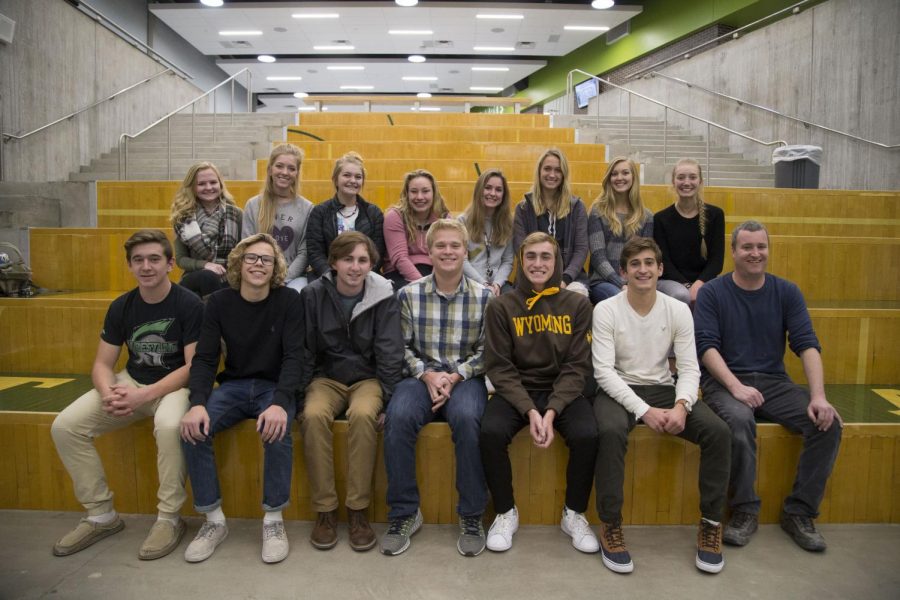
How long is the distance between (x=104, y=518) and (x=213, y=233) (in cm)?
120

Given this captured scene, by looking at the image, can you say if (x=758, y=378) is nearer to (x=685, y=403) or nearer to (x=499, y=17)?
(x=685, y=403)

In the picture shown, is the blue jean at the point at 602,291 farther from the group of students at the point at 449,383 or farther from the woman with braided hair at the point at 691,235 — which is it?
the group of students at the point at 449,383

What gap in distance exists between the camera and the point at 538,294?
1826 mm

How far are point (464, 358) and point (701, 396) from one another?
0.82 metres

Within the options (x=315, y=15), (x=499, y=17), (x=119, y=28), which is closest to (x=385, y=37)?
(x=315, y=15)

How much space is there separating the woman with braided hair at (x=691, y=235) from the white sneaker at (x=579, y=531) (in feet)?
3.94

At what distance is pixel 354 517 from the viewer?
66.0 inches

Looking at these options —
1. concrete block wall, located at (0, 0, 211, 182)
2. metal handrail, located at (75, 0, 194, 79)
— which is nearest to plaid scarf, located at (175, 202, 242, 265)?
concrete block wall, located at (0, 0, 211, 182)

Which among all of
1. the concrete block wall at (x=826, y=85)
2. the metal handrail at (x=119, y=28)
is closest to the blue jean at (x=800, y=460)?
the concrete block wall at (x=826, y=85)

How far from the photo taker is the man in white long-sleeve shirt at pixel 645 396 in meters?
1.60

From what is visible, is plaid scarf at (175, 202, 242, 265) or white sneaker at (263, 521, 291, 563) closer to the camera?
white sneaker at (263, 521, 291, 563)

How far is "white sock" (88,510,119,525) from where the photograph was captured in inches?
66.6

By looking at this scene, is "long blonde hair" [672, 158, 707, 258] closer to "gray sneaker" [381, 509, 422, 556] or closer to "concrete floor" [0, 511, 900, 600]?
"concrete floor" [0, 511, 900, 600]

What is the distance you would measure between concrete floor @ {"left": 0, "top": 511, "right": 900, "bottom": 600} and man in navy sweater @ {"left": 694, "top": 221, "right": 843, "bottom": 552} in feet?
0.34
